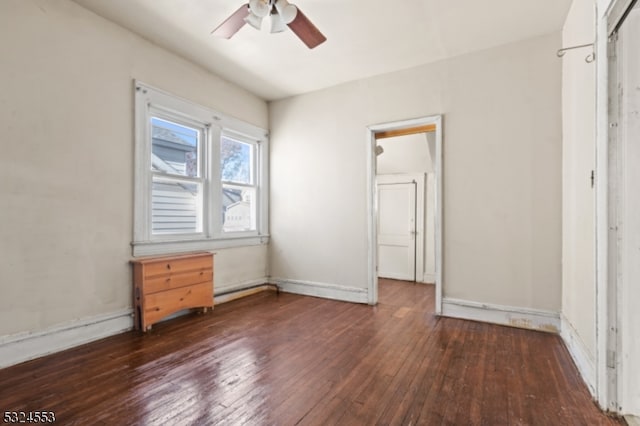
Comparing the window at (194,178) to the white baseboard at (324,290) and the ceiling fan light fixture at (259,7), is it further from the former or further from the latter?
the ceiling fan light fixture at (259,7)

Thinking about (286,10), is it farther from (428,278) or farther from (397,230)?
(428,278)

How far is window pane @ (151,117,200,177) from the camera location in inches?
140

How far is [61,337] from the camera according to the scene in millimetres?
2674

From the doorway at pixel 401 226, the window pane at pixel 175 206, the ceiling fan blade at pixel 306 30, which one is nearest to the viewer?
the ceiling fan blade at pixel 306 30

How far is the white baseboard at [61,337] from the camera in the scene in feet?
7.85

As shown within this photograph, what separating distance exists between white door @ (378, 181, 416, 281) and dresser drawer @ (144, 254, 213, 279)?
3.44m

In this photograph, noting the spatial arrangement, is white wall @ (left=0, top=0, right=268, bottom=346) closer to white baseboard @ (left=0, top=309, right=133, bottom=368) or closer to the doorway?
white baseboard @ (left=0, top=309, right=133, bottom=368)

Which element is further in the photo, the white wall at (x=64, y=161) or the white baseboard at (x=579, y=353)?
the white wall at (x=64, y=161)

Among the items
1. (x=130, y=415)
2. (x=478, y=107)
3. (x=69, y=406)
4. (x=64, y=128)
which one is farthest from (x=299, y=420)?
(x=478, y=107)

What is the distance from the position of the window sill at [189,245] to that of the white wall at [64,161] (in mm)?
162

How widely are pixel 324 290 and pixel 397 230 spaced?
7.07ft

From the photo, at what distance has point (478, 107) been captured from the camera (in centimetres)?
350

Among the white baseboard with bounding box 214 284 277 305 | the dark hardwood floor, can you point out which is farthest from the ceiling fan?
the white baseboard with bounding box 214 284 277 305

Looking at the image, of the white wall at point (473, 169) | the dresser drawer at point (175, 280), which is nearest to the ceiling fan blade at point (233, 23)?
the white wall at point (473, 169)
